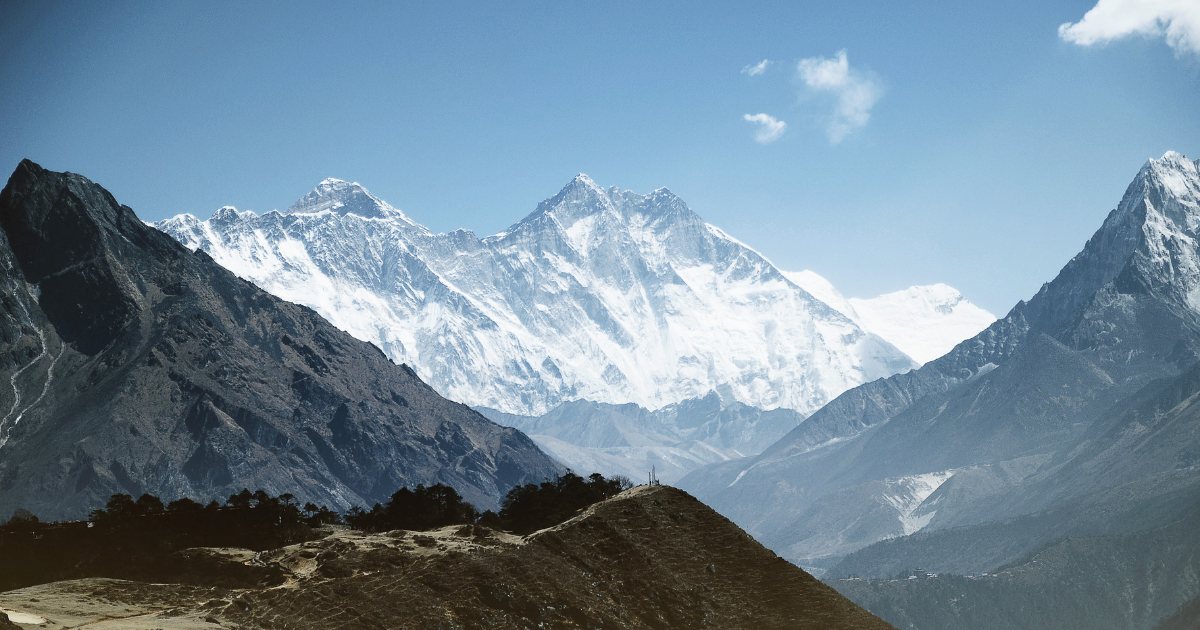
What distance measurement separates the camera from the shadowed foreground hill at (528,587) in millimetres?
85500

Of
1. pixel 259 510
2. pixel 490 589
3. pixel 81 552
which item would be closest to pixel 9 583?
pixel 81 552

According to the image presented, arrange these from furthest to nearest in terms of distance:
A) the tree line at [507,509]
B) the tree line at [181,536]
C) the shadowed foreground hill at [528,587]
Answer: the tree line at [507,509]
the tree line at [181,536]
the shadowed foreground hill at [528,587]

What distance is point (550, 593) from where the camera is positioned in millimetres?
91438

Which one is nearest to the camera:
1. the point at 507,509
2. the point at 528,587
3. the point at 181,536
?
the point at 528,587

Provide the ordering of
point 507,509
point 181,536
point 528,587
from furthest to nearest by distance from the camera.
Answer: point 507,509
point 181,536
point 528,587

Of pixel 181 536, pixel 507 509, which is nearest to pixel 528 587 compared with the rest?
pixel 181 536

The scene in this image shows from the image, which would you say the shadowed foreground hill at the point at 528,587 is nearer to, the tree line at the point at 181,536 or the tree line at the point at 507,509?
the tree line at the point at 181,536

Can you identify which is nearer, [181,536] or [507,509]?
→ [181,536]

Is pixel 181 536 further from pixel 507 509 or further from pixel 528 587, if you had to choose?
pixel 507 509

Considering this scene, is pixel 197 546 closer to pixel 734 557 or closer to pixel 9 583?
pixel 9 583

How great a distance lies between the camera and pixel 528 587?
300 ft

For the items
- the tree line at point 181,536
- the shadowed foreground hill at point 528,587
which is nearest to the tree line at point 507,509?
the tree line at point 181,536

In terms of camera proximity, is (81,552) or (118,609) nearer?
(118,609)

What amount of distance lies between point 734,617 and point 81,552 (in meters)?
60.9
